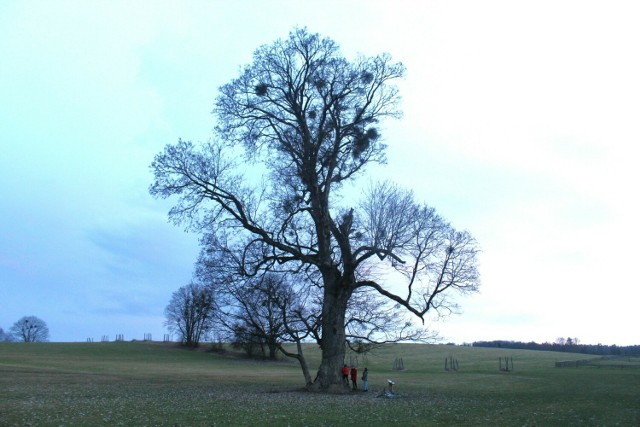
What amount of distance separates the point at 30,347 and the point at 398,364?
190 feet

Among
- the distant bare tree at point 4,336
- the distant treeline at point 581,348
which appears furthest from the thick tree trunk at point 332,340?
the distant bare tree at point 4,336

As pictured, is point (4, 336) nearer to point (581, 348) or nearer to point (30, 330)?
point (30, 330)

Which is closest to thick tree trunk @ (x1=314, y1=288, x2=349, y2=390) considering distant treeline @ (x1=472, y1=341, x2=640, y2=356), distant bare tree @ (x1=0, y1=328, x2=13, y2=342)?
distant treeline @ (x1=472, y1=341, x2=640, y2=356)

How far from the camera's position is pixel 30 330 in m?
145

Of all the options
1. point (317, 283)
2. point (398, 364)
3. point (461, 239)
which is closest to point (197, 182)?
point (317, 283)

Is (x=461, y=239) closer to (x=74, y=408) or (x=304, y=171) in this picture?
(x=304, y=171)

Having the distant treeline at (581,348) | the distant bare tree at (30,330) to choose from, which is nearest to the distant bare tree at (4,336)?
the distant bare tree at (30,330)

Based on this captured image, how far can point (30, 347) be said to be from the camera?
94125mm

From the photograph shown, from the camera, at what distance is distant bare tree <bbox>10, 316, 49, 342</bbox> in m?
145

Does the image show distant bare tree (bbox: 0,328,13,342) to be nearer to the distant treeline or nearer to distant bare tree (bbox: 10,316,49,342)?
distant bare tree (bbox: 10,316,49,342)

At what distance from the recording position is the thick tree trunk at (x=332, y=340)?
33250mm

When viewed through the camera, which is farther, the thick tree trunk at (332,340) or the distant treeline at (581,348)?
the distant treeline at (581,348)

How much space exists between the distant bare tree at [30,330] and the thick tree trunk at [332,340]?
13273 cm

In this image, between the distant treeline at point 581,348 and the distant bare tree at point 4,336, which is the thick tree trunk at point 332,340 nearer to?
the distant treeline at point 581,348
